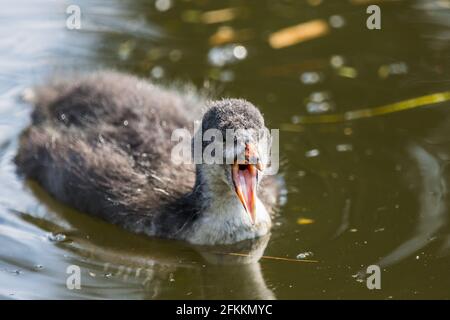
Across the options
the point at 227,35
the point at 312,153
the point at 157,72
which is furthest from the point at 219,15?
the point at 312,153

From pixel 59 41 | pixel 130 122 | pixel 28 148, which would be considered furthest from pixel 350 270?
pixel 59 41

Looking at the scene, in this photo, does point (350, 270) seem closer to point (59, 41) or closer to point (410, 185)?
point (410, 185)

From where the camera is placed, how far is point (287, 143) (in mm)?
8297

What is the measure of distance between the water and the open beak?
442 millimetres

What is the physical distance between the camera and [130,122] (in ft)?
25.3

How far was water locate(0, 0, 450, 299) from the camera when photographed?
256 inches

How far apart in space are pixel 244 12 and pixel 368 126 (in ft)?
9.08

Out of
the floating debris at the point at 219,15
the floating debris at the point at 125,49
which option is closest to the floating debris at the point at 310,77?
the floating debris at the point at 219,15

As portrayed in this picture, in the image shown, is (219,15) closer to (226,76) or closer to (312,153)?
(226,76)

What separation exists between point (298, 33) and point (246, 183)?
3902mm

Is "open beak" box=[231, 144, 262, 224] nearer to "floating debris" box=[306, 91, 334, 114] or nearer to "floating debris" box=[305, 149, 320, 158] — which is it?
"floating debris" box=[305, 149, 320, 158]

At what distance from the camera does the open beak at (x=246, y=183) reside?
21.6 feet

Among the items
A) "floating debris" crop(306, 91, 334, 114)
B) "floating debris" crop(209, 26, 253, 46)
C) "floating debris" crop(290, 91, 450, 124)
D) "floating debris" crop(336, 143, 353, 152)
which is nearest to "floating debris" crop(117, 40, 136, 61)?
"floating debris" crop(209, 26, 253, 46)

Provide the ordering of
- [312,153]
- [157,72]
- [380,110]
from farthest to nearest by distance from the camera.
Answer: [157,72], [380,110], [312,153]
